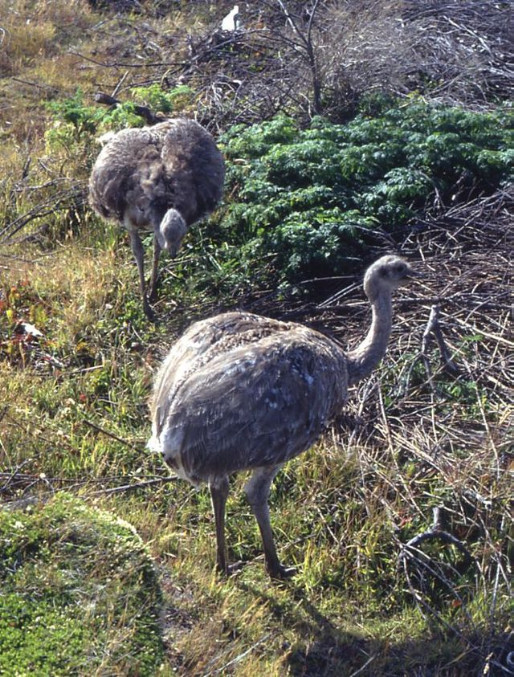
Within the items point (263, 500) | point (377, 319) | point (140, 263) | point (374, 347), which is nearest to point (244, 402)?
point (263, 500)

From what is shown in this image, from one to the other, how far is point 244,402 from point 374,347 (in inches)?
50.9

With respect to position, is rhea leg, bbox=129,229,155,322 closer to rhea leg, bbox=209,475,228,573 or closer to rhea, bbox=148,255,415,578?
rhea, bbox=148,255,415,578

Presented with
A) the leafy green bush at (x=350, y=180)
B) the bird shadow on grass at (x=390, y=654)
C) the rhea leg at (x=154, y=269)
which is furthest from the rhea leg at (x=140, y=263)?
the bird shadow on grass at (x=390, y=654)

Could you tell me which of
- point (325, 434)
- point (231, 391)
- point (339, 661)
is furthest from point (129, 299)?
point (339, 661)

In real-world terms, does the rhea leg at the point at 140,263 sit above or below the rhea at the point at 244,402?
below

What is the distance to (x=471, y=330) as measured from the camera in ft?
24.4

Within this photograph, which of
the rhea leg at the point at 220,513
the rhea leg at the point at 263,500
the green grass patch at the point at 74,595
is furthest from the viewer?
the rhea leg at the point at 263,500

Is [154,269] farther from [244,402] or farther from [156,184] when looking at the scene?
[244,402]

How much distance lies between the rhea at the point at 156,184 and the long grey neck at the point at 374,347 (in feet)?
7.41

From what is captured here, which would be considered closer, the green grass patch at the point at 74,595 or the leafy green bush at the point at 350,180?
the green grass patch at the point at 74,595

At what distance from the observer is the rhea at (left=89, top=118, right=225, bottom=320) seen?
8.40 metres

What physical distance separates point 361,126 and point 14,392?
159 inches

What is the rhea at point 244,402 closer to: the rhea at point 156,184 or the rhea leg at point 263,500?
the rhea leg at point 263,500

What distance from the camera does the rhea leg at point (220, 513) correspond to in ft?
18.9
